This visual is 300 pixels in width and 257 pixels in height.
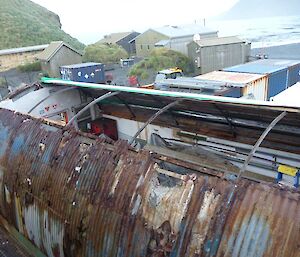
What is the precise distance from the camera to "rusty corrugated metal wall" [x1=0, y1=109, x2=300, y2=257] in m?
3.08

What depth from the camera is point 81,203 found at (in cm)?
450

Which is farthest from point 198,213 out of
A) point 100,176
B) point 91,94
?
point 91,94

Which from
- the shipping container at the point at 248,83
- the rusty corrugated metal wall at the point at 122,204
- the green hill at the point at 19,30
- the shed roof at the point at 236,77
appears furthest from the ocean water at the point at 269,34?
the rusty corrugated metal wall at the point at 122,204

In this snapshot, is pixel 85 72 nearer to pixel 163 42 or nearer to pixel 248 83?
pixel 163 42

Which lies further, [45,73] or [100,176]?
[45,73]

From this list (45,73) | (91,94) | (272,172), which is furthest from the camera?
(45,73)

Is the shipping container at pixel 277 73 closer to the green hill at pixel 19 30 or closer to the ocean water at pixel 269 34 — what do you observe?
the green hill at pixel 19 30

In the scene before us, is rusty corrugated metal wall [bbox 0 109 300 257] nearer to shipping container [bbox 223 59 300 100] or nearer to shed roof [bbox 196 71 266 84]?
shed roof [bbox 196 71 266 84]

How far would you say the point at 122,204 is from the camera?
13.2 ft

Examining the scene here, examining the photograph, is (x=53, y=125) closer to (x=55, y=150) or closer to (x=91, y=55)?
(x=55, y=150)

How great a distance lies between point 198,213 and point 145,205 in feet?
2.40

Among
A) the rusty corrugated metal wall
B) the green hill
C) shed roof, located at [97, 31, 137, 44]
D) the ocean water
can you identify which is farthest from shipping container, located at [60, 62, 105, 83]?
the ocean water

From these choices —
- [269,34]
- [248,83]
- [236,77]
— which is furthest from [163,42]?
[269,34]

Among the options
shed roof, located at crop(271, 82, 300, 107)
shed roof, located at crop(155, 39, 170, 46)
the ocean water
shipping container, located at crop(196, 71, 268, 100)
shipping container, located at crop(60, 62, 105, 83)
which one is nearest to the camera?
shed roof, located at crop(271, 82, 300, 107)
